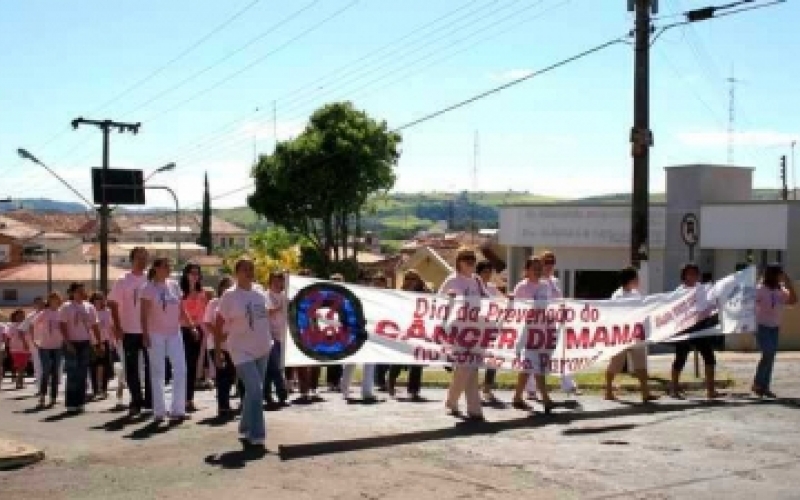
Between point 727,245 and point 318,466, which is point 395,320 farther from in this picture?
point 727,245

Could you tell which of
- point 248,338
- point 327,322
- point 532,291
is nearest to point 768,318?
point 532,291

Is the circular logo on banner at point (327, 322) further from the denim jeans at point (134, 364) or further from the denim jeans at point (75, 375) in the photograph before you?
the denim jeans at point (75, 375)

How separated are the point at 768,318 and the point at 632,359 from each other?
82.9 inches

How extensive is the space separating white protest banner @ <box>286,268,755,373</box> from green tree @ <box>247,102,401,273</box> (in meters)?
41.0

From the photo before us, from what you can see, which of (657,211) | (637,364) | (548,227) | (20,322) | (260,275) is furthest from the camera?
(260,275)

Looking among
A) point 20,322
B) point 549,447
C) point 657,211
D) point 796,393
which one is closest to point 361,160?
point 657,211

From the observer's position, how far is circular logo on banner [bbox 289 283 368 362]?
10.8 metres

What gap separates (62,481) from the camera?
873cm

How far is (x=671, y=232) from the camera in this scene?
3456 cm

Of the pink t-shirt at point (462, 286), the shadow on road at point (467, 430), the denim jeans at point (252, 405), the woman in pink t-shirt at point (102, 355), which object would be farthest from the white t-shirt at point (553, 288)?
the woman in pink t-shirt at point (102, 355)

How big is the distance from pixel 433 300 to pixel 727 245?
2341cm

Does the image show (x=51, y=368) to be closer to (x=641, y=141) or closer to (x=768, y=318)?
(x=641, y=141)

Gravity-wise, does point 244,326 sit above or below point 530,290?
below

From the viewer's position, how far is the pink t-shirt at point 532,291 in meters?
12.5
